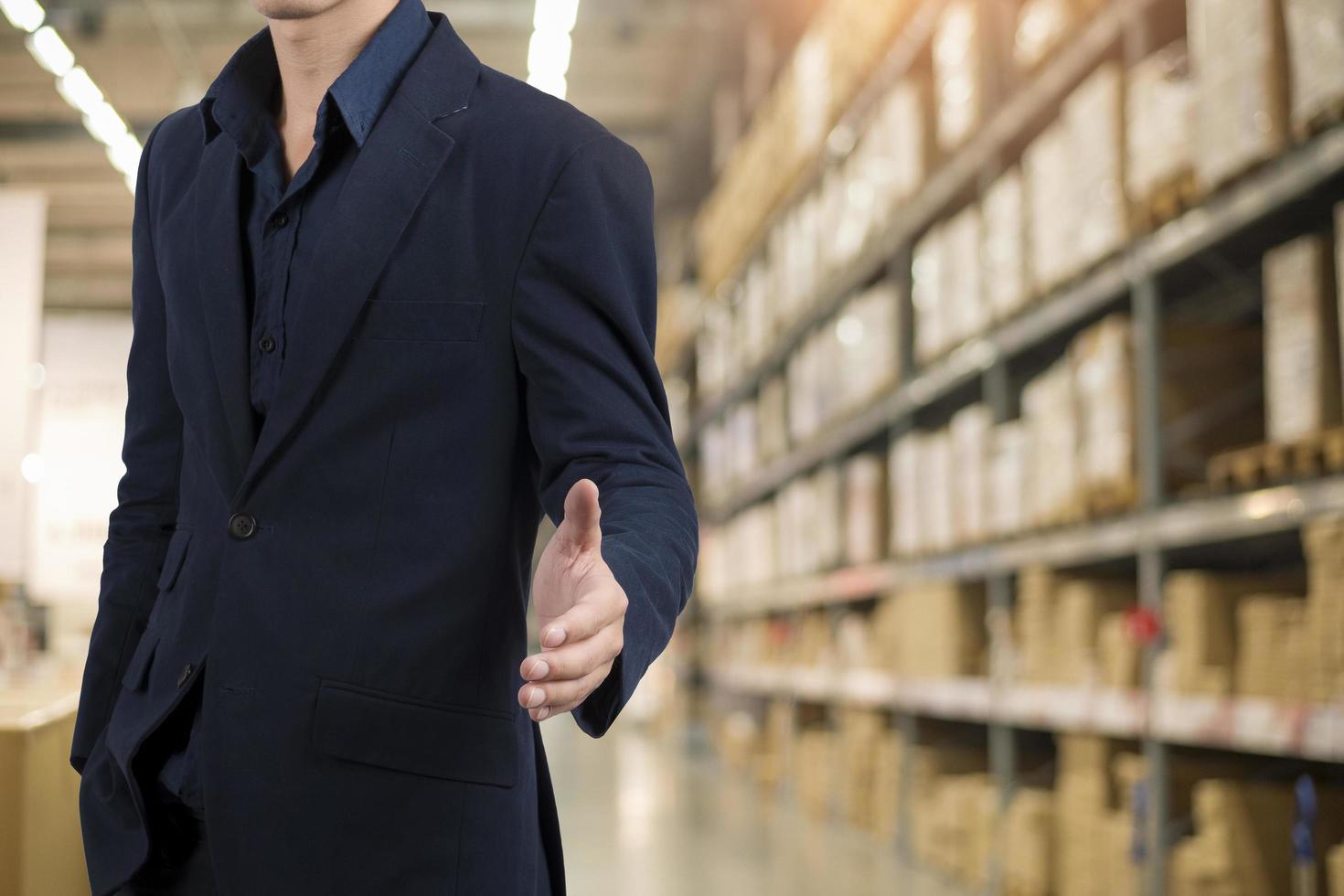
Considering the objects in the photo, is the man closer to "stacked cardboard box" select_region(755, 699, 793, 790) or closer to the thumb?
the thumb

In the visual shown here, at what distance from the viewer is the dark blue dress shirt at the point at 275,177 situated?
1.10 m

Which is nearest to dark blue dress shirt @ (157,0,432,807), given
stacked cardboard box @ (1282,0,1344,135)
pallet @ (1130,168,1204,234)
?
stacked cardboard box @ (1282,0,1344,135)

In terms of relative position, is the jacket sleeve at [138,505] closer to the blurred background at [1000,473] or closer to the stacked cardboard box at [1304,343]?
the blurred background at [1000,473]

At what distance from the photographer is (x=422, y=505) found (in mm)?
1053

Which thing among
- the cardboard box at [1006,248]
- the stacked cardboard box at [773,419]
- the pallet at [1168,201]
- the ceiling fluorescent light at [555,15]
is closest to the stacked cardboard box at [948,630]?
the cardboard box at [1006,248]

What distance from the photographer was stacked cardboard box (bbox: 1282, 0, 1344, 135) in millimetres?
2686

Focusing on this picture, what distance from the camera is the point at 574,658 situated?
807mm

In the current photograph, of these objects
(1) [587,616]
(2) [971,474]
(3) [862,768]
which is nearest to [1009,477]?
(2) [971,474]

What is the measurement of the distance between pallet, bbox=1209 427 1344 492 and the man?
2018mm

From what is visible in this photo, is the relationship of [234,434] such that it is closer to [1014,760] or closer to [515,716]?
[515,716]

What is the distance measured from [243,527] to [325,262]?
207 millimetres

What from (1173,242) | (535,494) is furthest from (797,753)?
(535,494)

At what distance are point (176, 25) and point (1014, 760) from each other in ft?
31.2

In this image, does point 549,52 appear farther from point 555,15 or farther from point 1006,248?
point 1006,248
